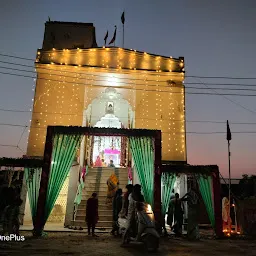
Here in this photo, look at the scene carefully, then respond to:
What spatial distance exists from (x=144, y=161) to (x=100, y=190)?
4225mm

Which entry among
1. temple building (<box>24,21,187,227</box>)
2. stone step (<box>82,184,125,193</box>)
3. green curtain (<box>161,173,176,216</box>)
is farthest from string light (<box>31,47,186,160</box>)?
green curtain (<box>161,173,176,216</box>)

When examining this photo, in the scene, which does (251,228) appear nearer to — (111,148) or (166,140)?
(166,140)

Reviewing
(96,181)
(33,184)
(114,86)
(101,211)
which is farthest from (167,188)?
(114,86)

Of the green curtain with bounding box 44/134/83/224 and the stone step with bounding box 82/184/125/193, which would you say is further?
the stone step with bounding box 82/184/125/193

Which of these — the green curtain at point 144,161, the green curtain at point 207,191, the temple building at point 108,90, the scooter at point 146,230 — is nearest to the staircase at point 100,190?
the temple building at point 108,90

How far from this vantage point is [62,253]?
6090 millimetres

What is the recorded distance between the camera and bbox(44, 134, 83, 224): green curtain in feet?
32.9

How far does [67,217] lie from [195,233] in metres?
5.95

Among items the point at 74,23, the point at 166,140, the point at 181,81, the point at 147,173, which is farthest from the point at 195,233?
the point at 74,23

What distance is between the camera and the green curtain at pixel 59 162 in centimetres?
1003

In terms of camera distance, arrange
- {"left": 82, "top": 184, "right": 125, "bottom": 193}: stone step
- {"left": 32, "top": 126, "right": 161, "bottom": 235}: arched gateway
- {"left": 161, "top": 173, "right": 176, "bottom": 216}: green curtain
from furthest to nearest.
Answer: {"left": 82, "top": 184, "right": 125, "bottom": 193}: stone step → {"left": 161, "top": 173, "right": 176, "bottom": 216}: green curtain → {"left": 32, "top": 126, "right": 161, "bottom": 235}: arched gateway

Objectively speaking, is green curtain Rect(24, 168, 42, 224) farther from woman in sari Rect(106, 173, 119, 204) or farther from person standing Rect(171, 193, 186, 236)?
person standing Rect(171, 193, 186, 236)

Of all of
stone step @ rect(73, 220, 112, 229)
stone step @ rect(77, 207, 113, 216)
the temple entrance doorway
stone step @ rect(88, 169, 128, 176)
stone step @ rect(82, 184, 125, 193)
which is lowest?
stone step @ rect(73, 220, 112, 229)

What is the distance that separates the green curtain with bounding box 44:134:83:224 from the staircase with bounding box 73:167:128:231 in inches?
96.5
